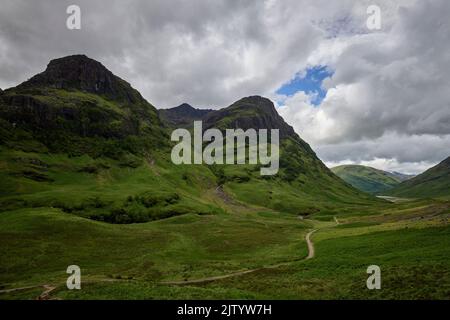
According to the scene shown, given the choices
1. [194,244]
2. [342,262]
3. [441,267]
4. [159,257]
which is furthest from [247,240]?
[441,267]

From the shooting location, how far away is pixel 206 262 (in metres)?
68.2

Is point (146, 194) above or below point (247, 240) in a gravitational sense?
above

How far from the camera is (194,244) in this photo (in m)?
91.9

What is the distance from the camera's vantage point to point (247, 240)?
314 ft

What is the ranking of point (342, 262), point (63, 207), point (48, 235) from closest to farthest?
point (342, 262), point (48, 235), point (63, 207)

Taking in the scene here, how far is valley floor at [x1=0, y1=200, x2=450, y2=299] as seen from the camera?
37.2m

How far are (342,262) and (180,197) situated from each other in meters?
141

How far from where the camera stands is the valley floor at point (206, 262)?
37.2 meters
